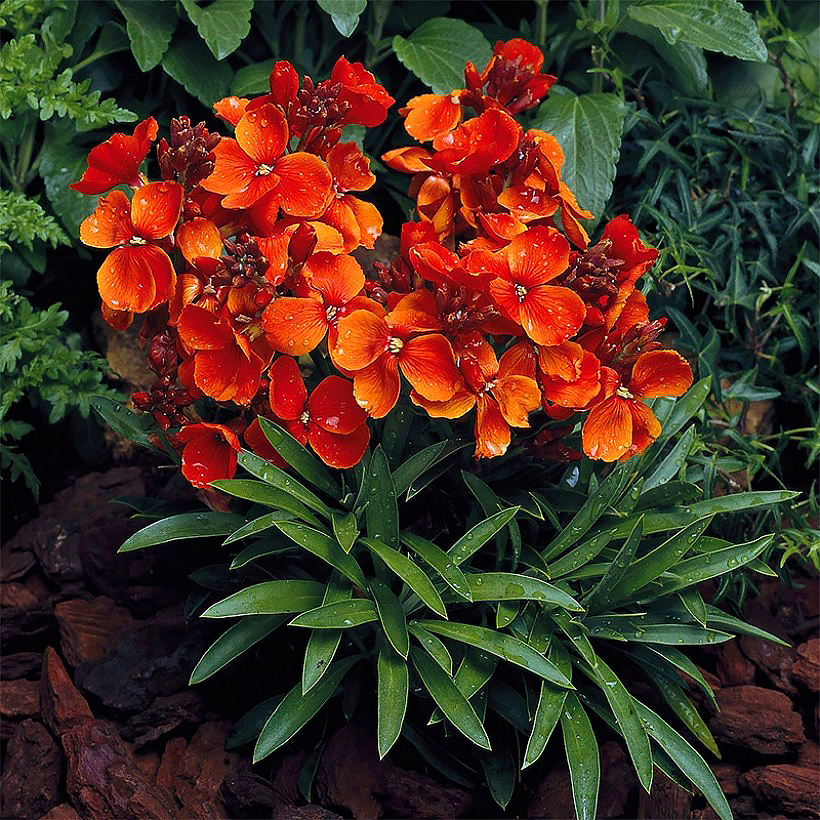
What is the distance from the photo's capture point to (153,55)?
2109mm

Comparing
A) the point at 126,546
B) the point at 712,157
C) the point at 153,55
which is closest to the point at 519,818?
the point at 126,546

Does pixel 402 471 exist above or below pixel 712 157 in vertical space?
below

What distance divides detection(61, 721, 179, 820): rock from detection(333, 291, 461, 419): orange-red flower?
2.38ft

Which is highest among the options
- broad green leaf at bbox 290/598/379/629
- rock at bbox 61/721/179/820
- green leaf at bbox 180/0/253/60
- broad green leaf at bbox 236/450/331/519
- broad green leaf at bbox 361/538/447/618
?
green leaf at bbox 180/0/253/60

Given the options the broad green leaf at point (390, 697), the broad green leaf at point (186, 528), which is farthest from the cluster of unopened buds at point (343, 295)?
the broad green leaf at point (390, 697)

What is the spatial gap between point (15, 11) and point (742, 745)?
2.07m

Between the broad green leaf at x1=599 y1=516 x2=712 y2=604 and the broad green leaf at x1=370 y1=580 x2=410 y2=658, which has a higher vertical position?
the broad green leaf at x1=599 y1=516 x2=712 y2=604

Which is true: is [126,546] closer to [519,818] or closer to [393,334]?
[393,334]

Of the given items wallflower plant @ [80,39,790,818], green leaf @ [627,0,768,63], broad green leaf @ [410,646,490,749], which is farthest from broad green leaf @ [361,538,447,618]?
green leaf @ [627,0,768,63]

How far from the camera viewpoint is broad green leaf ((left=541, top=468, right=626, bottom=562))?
1.58 meters

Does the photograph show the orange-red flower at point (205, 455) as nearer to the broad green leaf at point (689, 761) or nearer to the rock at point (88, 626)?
the rock at point (88, 626)

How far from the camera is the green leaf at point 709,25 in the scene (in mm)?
2074

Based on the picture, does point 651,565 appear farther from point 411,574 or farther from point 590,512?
point 411,574

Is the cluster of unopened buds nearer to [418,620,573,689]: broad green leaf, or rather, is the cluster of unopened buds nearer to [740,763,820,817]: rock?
[418,620,573,689]: broad green leaf
